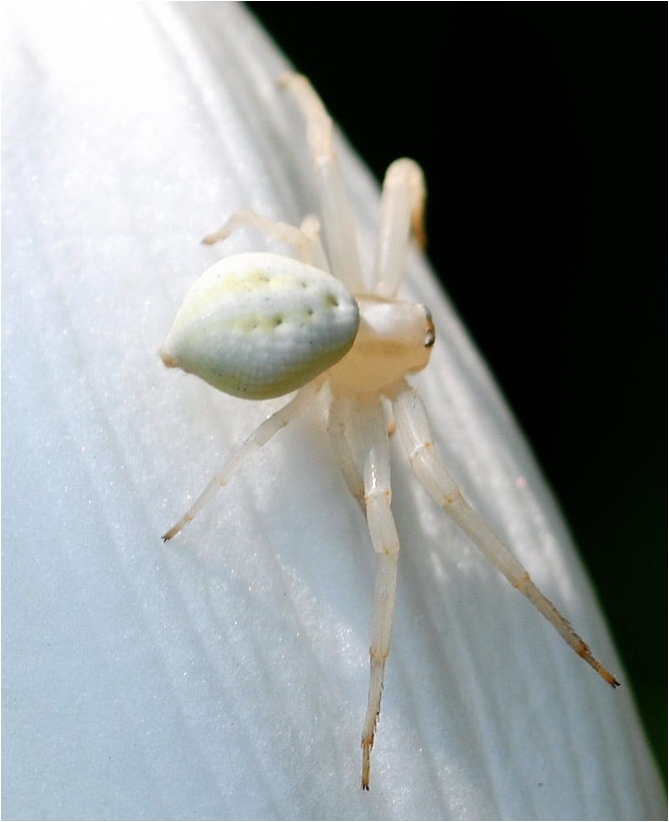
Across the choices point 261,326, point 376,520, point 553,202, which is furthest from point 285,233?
point 553,202

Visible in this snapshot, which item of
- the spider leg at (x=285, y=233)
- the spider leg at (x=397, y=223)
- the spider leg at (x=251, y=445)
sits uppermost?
the spider leg at (x=285, y=233)

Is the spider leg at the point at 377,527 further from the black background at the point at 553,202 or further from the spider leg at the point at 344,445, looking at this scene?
the black background at the point at 553,202

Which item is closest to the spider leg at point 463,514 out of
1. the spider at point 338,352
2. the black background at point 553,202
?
the spider at point 338,352

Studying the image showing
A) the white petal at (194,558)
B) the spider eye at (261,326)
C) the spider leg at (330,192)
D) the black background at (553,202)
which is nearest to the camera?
the white petal at (194,558)

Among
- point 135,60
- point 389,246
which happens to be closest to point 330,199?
point 389,246

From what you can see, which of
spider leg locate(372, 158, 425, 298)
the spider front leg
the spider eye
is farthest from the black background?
the spider eye

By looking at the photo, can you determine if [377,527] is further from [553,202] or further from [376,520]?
[553,202]

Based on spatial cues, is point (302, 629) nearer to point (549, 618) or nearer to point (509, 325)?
point (549, 618)
